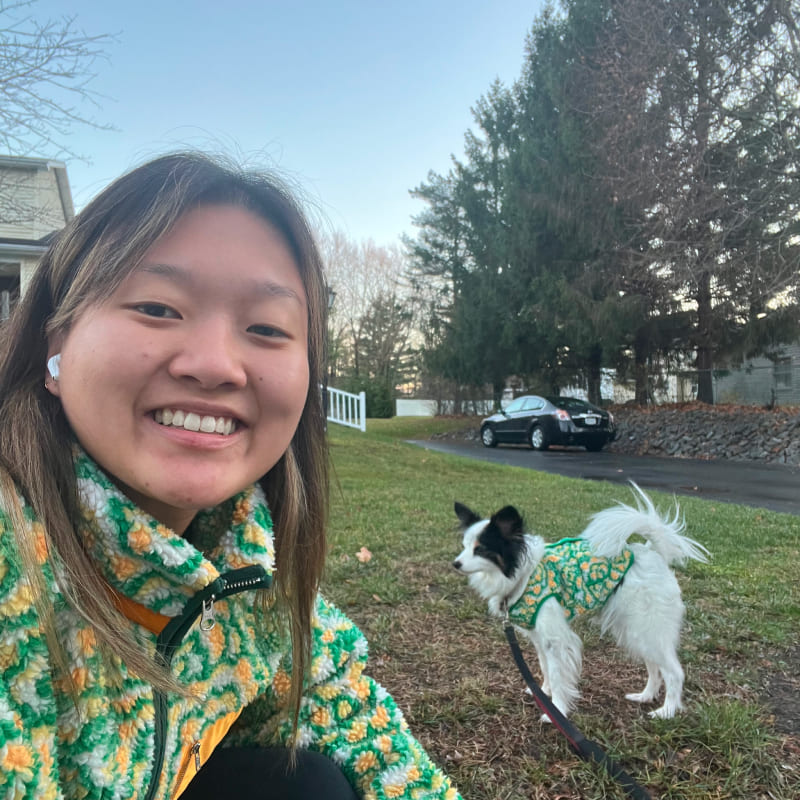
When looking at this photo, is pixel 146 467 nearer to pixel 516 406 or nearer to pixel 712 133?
pixel 712 133

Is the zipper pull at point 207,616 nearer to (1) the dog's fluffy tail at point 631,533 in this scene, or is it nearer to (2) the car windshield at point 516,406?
(1) the dog's fluffy tail at point 631,533

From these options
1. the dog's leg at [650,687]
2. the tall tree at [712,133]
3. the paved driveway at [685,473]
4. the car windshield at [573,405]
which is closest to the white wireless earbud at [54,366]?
the dog's leg at [650,687]

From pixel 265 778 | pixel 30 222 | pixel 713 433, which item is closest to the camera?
pixel 265 778

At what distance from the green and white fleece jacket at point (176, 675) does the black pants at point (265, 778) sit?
0.20 feet

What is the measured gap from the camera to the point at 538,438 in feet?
54.6

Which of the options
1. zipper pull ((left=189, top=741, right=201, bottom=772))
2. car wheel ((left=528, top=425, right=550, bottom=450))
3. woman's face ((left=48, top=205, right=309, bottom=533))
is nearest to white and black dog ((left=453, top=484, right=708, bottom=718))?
zipper pull ((left=189, top=741, right=201, bottom=772))

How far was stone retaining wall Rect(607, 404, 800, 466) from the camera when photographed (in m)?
12.9

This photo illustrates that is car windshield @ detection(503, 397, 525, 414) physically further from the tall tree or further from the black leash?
the black leash

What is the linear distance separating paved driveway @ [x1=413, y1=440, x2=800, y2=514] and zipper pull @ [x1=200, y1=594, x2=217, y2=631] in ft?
25.8

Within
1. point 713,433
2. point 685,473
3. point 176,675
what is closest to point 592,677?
point 176,675

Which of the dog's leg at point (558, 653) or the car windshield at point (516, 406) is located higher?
the car windshield at point (516, 406)

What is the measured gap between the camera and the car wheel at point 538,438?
1638 cm

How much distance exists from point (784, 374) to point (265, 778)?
1953 cm

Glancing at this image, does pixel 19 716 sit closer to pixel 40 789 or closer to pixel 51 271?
pixel 40 789
